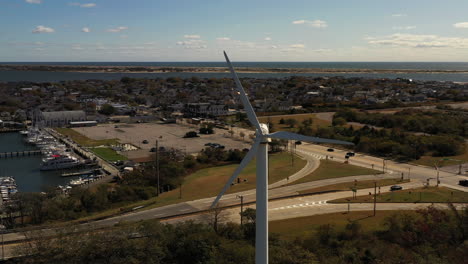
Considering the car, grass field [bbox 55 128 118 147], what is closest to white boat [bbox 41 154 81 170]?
grass field [bbox 55 128 118 147]

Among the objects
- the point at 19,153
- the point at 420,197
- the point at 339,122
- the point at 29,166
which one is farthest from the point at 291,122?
the point at 19,153

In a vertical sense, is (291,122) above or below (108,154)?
above

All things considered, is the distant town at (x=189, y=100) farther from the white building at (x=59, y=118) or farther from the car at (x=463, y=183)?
the car at (x=463, y=183)

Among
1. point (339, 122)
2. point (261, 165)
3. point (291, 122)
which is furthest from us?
point (291, 122)

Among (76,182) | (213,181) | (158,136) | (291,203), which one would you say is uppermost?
(158,136)

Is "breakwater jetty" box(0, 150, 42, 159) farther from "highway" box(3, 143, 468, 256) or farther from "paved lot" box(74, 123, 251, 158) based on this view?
"highway" box(3, 143, 468, 256)

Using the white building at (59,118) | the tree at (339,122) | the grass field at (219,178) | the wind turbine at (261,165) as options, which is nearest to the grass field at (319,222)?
the grass field at (219,178)

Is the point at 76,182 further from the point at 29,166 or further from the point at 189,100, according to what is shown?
the point at 189,100

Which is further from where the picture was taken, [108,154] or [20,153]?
[20,153]
